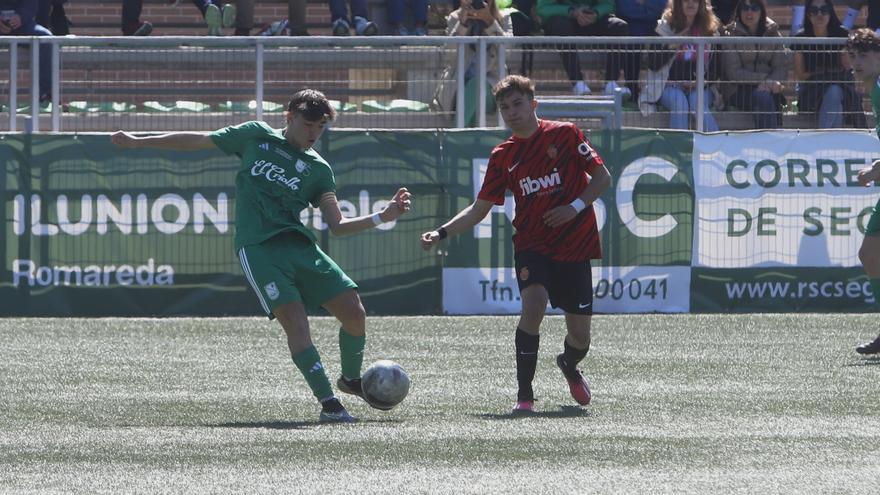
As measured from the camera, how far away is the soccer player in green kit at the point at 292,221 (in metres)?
8.82

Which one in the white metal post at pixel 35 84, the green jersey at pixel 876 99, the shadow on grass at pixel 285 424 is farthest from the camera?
the white metal post at pixel 35 84

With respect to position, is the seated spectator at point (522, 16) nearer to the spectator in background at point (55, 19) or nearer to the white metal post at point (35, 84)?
the spectator in background at point (55, 19)

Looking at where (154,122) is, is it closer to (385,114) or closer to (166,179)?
(166,179)

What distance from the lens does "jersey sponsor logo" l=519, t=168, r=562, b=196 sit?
30.1 ft

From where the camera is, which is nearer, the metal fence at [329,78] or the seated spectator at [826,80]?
the metal fence at [329,78]

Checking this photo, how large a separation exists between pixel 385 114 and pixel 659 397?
705cm

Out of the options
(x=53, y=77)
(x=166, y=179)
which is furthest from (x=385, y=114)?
(x=53, y=77)

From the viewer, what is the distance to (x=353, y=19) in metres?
17.9

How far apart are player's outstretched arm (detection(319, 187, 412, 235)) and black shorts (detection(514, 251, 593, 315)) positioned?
830mm

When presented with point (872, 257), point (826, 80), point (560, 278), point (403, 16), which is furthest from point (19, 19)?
point (560, 278)

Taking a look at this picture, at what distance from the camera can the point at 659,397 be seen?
9.69 meters

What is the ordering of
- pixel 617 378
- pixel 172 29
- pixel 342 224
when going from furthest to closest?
pixel 172 29 < pixel 617 378 < pixel 342 224

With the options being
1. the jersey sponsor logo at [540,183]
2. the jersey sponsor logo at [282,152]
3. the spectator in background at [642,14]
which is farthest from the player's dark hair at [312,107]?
the spectator in background at [642,14]

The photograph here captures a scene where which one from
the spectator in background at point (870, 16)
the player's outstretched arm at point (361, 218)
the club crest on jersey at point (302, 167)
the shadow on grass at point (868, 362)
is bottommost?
the shadow on grass at point (868, 362)
